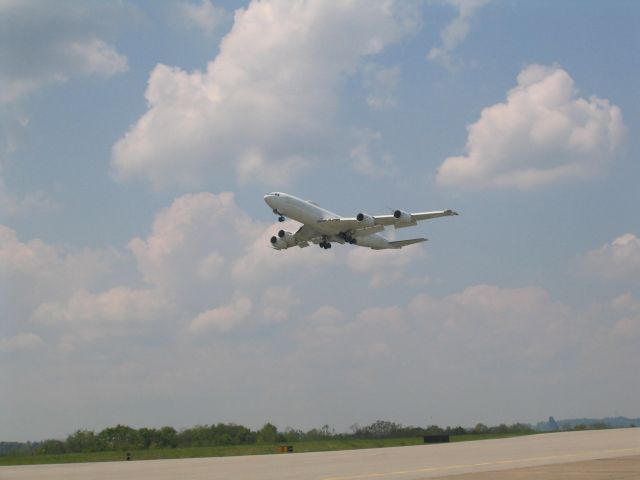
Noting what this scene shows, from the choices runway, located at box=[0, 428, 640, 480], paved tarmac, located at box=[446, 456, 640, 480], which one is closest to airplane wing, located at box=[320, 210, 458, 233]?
runway, located at box=[0, 428, 640, 480]

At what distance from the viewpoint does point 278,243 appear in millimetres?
76312

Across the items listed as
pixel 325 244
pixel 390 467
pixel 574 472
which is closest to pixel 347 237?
pixel 325 244

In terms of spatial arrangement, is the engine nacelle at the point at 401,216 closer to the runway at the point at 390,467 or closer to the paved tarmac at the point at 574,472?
the runway at the point at 390,467

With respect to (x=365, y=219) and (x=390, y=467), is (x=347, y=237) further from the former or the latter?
(x=390, y=467)

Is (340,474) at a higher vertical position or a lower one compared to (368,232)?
lower

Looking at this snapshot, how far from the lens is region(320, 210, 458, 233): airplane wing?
6838 centimetres

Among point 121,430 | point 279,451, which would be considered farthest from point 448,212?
point 121,430

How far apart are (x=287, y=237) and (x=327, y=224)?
7387 millimetres

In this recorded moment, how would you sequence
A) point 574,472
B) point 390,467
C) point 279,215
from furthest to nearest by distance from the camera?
point 279,215
point 390,467
point 574,472

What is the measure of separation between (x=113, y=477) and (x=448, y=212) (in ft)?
139

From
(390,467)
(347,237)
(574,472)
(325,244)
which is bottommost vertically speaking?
(574,472)

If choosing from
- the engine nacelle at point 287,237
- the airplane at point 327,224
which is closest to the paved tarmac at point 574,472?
the airplane at point 327,224

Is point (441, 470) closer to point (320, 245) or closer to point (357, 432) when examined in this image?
point (320, 245)

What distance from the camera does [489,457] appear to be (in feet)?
112
